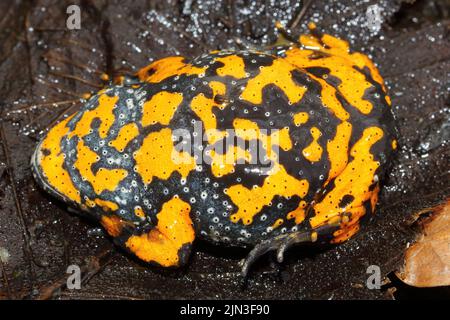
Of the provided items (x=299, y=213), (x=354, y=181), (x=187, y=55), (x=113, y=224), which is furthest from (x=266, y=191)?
(x=187, y=55)

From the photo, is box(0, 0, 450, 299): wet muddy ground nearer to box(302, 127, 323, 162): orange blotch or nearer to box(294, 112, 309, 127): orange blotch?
box(302, 127, 323, 162): orange blotch

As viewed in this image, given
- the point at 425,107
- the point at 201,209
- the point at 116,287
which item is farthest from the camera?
the point at 425,107

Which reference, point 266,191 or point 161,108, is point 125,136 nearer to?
point 161,108

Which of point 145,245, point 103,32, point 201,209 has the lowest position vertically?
point 145,245

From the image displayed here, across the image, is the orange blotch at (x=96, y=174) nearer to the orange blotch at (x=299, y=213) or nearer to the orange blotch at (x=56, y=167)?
the orange blotch at (x=56, y=167)

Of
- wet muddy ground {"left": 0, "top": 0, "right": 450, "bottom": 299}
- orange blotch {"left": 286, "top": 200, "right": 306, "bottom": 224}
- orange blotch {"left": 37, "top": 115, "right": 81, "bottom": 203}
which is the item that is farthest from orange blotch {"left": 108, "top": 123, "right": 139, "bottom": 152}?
orange blotch {"left": 286, "top": 200, "right": 306, "bottom": 224}

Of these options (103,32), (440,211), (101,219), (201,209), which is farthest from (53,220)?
(440,211)

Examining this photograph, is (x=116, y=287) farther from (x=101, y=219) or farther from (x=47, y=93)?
(x=47, y=93)
